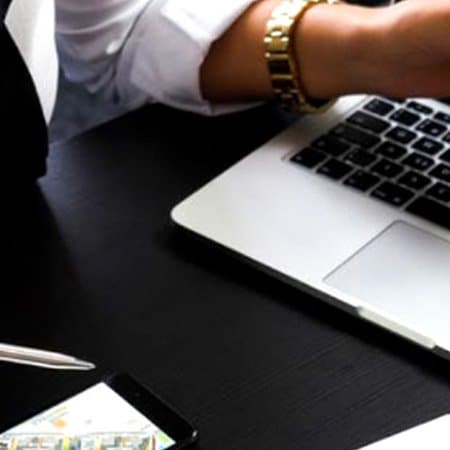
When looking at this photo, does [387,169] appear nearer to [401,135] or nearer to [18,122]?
[401,135]

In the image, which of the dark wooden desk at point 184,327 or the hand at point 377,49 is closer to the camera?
the dark wooden desk at point 184,327

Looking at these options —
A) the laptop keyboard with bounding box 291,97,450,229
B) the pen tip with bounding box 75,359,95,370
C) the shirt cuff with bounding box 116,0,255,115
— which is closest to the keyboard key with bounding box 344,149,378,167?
the laptop keyboard with bounding box 291,97,450,229

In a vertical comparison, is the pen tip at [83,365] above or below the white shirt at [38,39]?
below

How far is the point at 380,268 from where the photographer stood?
630 mm

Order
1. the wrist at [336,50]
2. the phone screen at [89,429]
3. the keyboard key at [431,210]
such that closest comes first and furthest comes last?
the phone screen at [89,429] → the keyboard key at [431,210] → the wrist at [336,50]

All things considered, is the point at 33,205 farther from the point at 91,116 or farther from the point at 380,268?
the point at 91,116

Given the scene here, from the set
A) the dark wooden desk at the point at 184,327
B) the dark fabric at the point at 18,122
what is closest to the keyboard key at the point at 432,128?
the dark wooden desk at the point at 184,327

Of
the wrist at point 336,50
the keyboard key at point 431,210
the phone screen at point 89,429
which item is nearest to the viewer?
the phone screen at point 89,429

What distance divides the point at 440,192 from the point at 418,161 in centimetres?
4

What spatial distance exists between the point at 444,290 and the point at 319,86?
216mm

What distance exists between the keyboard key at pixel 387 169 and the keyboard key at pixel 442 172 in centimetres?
2

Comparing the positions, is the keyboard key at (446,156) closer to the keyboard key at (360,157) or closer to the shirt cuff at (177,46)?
the keyboard key at (360,157)

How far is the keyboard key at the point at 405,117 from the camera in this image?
2.45 ft

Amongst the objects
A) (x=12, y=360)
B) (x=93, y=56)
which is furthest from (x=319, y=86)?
(x=12, y=360)
